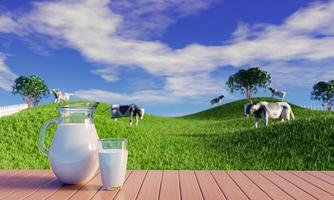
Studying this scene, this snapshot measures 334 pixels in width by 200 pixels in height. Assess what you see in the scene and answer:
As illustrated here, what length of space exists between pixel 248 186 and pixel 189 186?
1.27 feet

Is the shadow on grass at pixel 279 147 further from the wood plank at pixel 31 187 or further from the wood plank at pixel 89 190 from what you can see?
the wood plank at pixel 89 190

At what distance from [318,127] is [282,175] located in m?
8.95

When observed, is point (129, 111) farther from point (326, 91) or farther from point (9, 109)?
point (326, 91)

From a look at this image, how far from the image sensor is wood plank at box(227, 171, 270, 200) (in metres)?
2.72

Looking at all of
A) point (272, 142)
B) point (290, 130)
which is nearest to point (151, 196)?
point (272, 142)

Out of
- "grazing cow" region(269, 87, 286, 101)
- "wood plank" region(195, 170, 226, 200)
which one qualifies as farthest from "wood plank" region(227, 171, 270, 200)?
"grazing cow" region(269, 87, 286, 101)

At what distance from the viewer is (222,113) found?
98.4 ft

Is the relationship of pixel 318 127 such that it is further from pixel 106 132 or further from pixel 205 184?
pixel 205 184

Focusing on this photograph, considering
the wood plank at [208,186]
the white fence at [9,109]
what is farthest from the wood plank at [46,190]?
the white fence at [9,109]

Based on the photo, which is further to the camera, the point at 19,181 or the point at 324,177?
the point at 324,177

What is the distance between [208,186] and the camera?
3020 millimetres

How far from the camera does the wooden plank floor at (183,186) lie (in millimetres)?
2689

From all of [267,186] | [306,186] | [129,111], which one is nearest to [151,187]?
[267,186]

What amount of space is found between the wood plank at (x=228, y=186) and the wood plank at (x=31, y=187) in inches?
46.4
